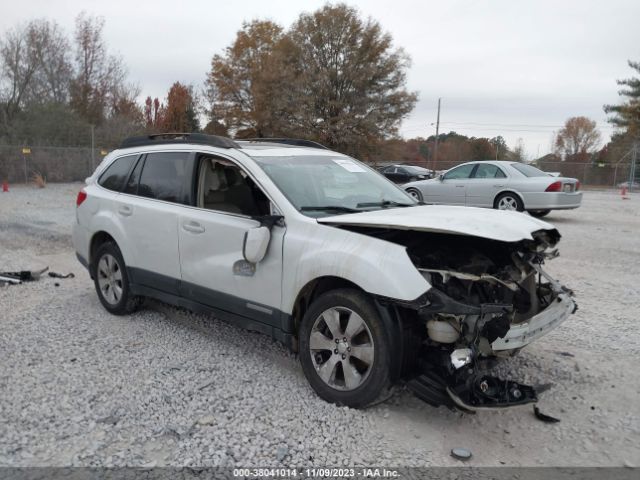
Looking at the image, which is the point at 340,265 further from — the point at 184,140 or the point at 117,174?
the point at 117,174

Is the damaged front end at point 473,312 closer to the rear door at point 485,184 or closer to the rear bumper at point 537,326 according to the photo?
the rear bumper at point 537,326

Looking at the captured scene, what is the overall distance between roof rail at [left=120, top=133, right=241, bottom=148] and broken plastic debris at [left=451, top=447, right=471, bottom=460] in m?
2.93

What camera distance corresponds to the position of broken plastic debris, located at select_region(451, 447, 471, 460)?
3121 millimetres

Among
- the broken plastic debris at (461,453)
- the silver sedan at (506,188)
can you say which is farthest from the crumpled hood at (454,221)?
the silver sedan at (506,188)

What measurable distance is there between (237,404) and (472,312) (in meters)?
1.69

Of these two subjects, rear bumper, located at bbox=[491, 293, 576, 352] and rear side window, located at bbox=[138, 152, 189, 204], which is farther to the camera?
rear side window, located at bbox=[138, 152, 189, 204]

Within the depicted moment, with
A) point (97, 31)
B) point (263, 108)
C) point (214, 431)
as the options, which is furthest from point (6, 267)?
point (97, 31)

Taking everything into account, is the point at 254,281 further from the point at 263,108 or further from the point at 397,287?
the point at 263,108

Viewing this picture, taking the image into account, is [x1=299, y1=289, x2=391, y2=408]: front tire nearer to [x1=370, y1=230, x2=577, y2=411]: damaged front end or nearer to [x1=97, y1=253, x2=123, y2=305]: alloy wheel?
[x1=370, y1=230, x2=577, y2=411]: damaged front end

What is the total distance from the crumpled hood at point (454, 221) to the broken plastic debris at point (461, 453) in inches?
50.2

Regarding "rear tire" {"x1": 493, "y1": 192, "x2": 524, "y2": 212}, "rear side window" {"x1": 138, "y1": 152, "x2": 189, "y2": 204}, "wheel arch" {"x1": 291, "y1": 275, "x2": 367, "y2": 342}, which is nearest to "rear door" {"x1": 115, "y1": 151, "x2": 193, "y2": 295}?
"rear side window" {"x1": 138, "y1": 152, "x2": 189, "y2": 204}

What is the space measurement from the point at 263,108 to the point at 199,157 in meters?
35.2

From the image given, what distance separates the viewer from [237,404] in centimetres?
369

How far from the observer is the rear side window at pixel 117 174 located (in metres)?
5.59
